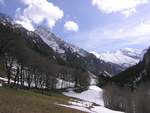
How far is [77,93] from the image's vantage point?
170 m

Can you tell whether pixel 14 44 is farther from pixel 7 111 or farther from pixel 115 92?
pixel 115 92

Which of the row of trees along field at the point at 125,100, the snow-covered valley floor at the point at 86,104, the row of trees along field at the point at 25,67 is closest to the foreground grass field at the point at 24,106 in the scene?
the snow-covered valley floor at the point at 86,104

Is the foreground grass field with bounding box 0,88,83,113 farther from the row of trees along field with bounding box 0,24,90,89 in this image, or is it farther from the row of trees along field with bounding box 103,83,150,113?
the row of trees along field with bounding box 103,83,150,113

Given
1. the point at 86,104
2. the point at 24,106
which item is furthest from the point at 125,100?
the point at 24,106

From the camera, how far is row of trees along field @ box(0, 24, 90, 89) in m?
84.9

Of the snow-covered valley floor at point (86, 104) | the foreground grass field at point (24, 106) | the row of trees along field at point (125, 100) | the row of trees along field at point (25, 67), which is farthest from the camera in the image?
the row of trees along field at point (125, 100)

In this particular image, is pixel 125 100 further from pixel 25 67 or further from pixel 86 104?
pixel 86 104

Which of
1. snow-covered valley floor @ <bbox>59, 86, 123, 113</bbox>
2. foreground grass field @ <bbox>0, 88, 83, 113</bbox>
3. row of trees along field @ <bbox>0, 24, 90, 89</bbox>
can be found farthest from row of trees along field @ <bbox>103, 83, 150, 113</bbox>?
foreground grass field @ <bbox>0, 88, 83, 113</bbox>

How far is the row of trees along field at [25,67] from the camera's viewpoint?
84.9 m

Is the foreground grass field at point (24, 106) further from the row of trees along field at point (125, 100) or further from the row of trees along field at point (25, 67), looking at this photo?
the row of trees along field at point (125, 100)

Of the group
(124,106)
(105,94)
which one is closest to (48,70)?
(105,94)

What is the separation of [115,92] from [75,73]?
5099cm

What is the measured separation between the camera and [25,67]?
4946 inches

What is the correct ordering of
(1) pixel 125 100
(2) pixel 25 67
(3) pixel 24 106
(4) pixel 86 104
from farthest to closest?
(1) pixel 125 100 < (2) pixel 25 67 < (4) pixel 86 104 < (3) pixel 24 106
